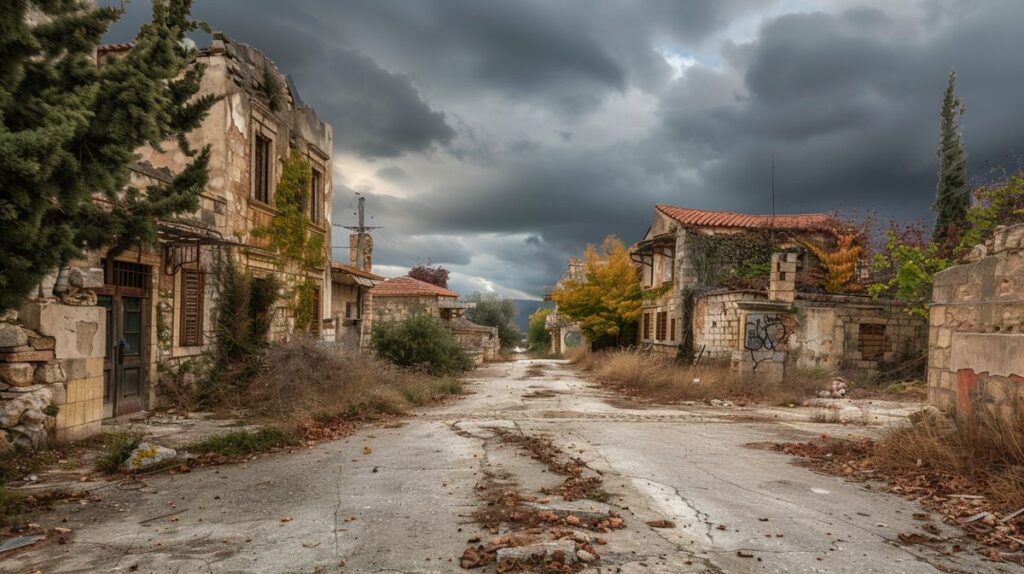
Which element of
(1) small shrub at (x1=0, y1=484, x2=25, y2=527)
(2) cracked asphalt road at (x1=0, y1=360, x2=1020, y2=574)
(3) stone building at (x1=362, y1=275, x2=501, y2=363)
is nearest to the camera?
(2) cracked asphalt road at (x1=0, y1=360, x2=1020, y2=574)

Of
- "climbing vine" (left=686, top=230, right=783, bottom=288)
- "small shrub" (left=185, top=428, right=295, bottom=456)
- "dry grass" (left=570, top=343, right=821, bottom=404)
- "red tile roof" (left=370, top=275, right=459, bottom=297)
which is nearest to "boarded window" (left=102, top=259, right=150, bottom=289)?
"small shrub" (left=185, top=428, right=295, bottom=456)

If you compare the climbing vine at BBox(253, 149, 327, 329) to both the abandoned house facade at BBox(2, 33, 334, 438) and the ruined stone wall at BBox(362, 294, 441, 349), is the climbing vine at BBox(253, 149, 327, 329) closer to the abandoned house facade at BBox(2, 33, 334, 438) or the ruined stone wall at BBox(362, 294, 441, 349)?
the abandoned house facade at BBox(2, 33, 334, 438)

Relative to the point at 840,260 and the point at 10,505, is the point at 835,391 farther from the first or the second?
the point at 10,505

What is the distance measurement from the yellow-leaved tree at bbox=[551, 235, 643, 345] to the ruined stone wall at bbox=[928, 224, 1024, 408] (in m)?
18.4

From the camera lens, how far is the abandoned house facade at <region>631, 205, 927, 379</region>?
16.9m

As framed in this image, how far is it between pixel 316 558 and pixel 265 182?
35.8 ft

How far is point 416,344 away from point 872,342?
1253 cm

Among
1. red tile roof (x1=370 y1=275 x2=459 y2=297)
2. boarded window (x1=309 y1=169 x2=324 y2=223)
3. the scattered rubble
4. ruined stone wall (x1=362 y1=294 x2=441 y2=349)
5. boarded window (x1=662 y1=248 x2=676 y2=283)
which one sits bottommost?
the scattered rubble

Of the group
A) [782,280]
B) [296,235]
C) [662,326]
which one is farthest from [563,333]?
[296,235]

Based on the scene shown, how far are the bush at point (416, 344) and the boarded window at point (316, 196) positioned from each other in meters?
3.49

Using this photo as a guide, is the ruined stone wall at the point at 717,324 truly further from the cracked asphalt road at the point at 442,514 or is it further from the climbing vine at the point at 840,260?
the cracked asphalt road at the point at 442,514

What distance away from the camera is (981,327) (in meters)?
6.82

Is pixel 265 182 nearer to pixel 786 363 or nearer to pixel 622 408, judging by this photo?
pixel 622 408

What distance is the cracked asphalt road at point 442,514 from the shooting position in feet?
12.5
